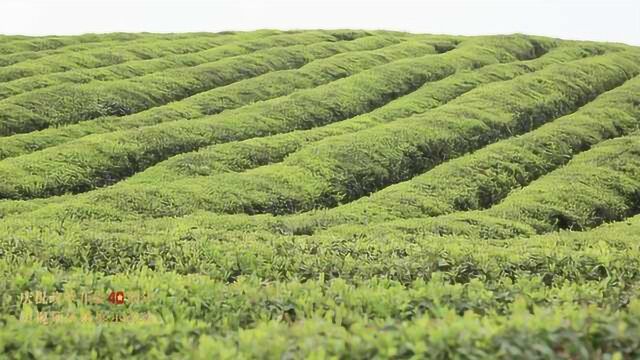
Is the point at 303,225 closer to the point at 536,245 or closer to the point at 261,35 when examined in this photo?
the point at 536,245

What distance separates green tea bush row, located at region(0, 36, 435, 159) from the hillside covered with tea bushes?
0.17 metres

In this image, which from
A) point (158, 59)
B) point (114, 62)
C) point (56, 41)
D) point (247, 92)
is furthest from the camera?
point (56, 41)

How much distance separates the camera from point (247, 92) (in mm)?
43844

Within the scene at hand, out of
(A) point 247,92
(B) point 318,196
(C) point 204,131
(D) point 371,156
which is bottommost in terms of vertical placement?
(B) point 318,196

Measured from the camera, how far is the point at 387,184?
30.3m

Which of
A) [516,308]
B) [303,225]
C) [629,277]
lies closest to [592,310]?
[516,308]

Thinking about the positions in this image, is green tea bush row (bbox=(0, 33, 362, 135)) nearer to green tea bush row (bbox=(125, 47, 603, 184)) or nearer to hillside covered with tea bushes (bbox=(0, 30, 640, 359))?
hillside covered with tea bushes (bbox=(0, 30, 640, 359))

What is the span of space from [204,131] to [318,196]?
370 inches

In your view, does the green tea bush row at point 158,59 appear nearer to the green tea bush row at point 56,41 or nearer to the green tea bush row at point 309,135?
the green tea bush row at point 56,41

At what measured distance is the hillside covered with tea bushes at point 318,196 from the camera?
7449 mm

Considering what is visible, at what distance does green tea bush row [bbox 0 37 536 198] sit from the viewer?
2816 centimetres

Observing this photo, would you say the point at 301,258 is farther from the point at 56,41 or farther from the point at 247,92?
the point at 56,41

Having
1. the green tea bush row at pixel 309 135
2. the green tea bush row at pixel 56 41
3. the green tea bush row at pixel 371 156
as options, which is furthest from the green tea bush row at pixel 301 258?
the green tea bush row at pixel 56 41

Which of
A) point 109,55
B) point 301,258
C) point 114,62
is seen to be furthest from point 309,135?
point 109,55
